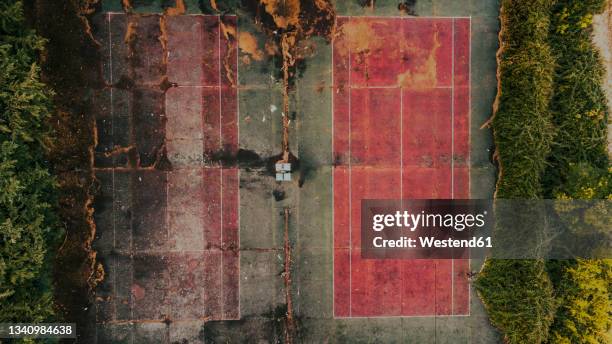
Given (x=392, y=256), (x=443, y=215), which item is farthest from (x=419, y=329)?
(x=443, y=215)

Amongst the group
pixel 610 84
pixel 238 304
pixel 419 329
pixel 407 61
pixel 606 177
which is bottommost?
pixel 419 329

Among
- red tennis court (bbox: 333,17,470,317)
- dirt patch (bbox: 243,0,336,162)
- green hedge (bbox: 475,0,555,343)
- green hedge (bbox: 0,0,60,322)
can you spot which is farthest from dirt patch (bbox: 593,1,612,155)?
green hedge (bbox: 0,0,60,322)

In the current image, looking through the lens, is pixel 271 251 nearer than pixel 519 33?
No

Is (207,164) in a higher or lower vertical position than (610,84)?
lower

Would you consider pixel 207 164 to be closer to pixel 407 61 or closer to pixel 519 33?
pixel 407 61

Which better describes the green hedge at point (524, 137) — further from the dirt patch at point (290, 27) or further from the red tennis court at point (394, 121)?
the dirt patch at point (290, 27)

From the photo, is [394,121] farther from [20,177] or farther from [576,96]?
[20,177]

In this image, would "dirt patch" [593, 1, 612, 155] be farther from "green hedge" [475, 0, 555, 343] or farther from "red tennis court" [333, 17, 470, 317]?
"red tennis court" [333, 17, 470, 317]
